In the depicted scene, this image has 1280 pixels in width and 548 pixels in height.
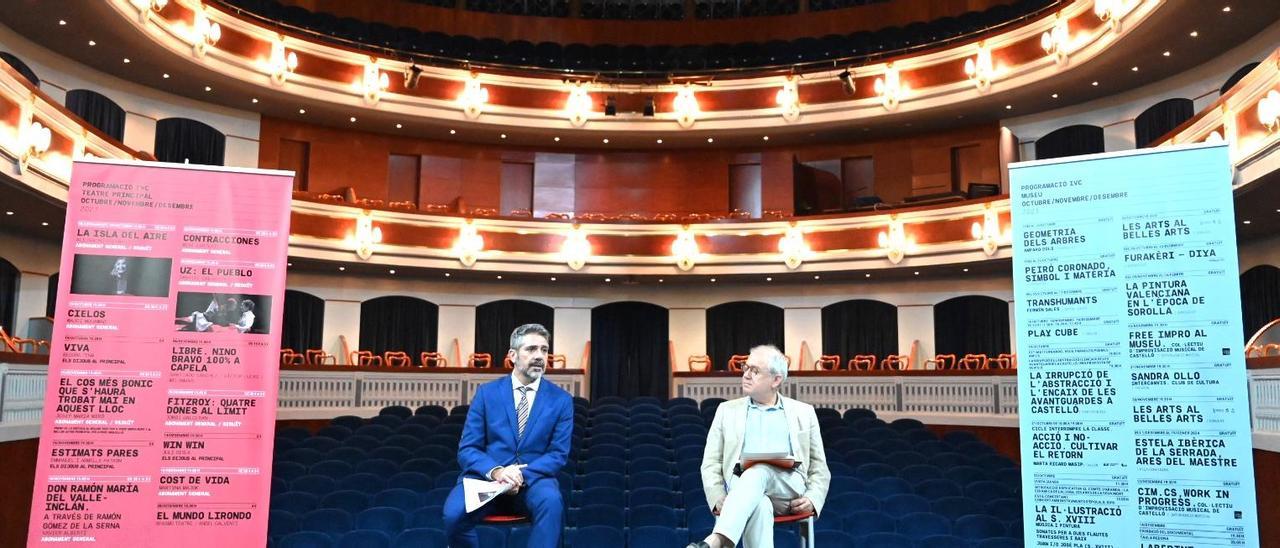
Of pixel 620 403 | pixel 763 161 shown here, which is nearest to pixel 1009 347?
pixel 763 161

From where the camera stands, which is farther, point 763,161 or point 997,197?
point 763,161

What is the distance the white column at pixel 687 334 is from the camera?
19.0m

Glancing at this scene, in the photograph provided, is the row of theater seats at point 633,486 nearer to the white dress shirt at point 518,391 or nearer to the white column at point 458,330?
the white dress shirt at point 518,391

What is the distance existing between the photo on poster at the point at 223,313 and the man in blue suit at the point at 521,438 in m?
1.31

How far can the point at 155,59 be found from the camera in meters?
14.5

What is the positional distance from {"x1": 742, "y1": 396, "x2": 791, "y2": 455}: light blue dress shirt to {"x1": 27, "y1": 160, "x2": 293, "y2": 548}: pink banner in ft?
8.00

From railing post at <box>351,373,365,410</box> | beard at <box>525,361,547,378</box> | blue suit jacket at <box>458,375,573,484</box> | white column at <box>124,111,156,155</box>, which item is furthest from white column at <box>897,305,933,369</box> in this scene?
beard at <box>525,361,547,378</box>

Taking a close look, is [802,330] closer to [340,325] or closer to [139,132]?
[340,325]

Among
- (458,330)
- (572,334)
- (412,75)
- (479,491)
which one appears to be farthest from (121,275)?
(572,334)

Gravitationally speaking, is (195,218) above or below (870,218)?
below

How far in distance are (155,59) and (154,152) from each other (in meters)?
2.16

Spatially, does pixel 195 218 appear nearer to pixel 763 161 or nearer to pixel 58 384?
pixel 58 384

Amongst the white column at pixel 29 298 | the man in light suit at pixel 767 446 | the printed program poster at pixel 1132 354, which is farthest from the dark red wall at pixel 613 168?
the man in light suit at pixel 767 446

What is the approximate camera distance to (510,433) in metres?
4.48
